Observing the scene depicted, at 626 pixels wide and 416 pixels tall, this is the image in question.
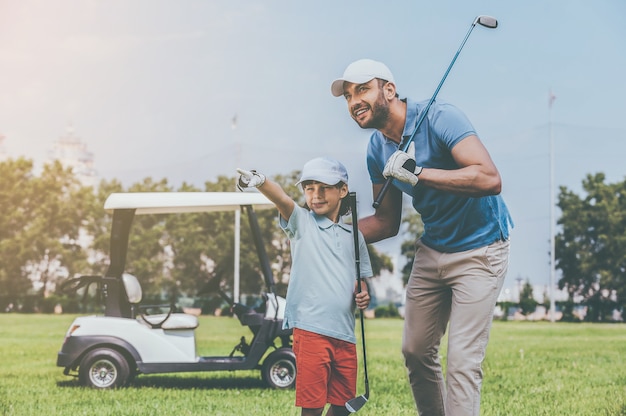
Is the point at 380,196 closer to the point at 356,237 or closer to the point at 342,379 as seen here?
the point at 356,237

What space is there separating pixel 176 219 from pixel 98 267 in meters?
4.18

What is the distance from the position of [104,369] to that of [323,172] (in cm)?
423

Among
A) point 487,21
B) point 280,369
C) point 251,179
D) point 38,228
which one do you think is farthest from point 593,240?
point 251,179

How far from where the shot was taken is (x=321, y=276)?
374 centimetres

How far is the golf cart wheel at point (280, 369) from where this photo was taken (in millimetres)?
7426

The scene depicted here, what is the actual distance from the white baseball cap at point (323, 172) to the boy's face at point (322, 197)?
5 centimetres

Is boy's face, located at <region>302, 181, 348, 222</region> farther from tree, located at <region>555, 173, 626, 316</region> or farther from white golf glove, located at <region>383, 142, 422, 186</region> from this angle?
tree, located at <region>555, 173, 626, 316</region>

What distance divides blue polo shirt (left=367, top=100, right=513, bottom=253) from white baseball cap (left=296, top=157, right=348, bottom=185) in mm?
255

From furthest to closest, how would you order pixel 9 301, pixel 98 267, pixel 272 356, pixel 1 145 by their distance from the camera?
pixel 1 145, pixel 98 267, pixel 9 301, pixel 272 356

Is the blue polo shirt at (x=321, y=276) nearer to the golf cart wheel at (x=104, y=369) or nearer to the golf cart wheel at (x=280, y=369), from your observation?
the golf cart wheel at (x=280, y=369)

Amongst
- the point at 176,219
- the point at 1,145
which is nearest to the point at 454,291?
the point at 176,219

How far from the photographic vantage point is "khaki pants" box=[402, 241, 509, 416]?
12.5 ft

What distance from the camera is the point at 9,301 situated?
34938mm

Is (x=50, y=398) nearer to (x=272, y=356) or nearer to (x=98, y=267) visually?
(x=272, y=356)
